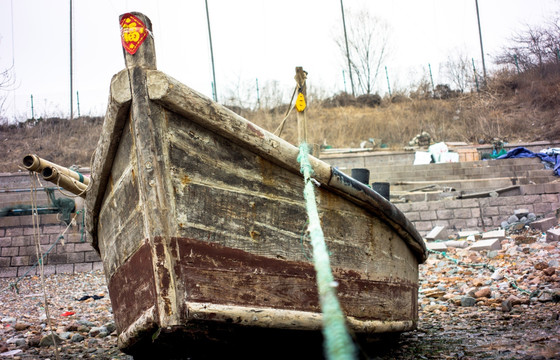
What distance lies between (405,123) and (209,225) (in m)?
19.6

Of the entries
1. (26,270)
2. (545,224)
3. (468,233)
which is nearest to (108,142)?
(26,270)

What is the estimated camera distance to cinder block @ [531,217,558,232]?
343 inches

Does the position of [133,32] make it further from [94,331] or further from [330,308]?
[94,331]

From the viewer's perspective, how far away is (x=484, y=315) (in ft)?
14.4

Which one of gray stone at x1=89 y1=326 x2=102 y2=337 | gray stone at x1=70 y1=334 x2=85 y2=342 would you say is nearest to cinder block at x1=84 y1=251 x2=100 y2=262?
gray stone at x1=89 y1=326 x2=102 y2=337

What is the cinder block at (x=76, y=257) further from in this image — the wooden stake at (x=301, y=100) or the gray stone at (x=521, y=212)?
the gray stone at (x=521, y=212)

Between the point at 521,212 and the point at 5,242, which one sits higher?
the point at 5,242

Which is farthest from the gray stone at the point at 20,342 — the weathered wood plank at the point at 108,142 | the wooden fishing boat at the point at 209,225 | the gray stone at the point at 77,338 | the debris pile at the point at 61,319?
the wooden fishing boat at the point at 209,225

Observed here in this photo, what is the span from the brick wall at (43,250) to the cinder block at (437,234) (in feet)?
21.9

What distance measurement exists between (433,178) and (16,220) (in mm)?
10597

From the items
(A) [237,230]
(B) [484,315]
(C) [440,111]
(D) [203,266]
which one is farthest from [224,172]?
(C) [440,111]

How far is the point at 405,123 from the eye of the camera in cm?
2091

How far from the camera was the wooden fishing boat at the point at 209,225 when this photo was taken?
7.59 feet

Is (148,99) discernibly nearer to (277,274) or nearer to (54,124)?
(277,274)
